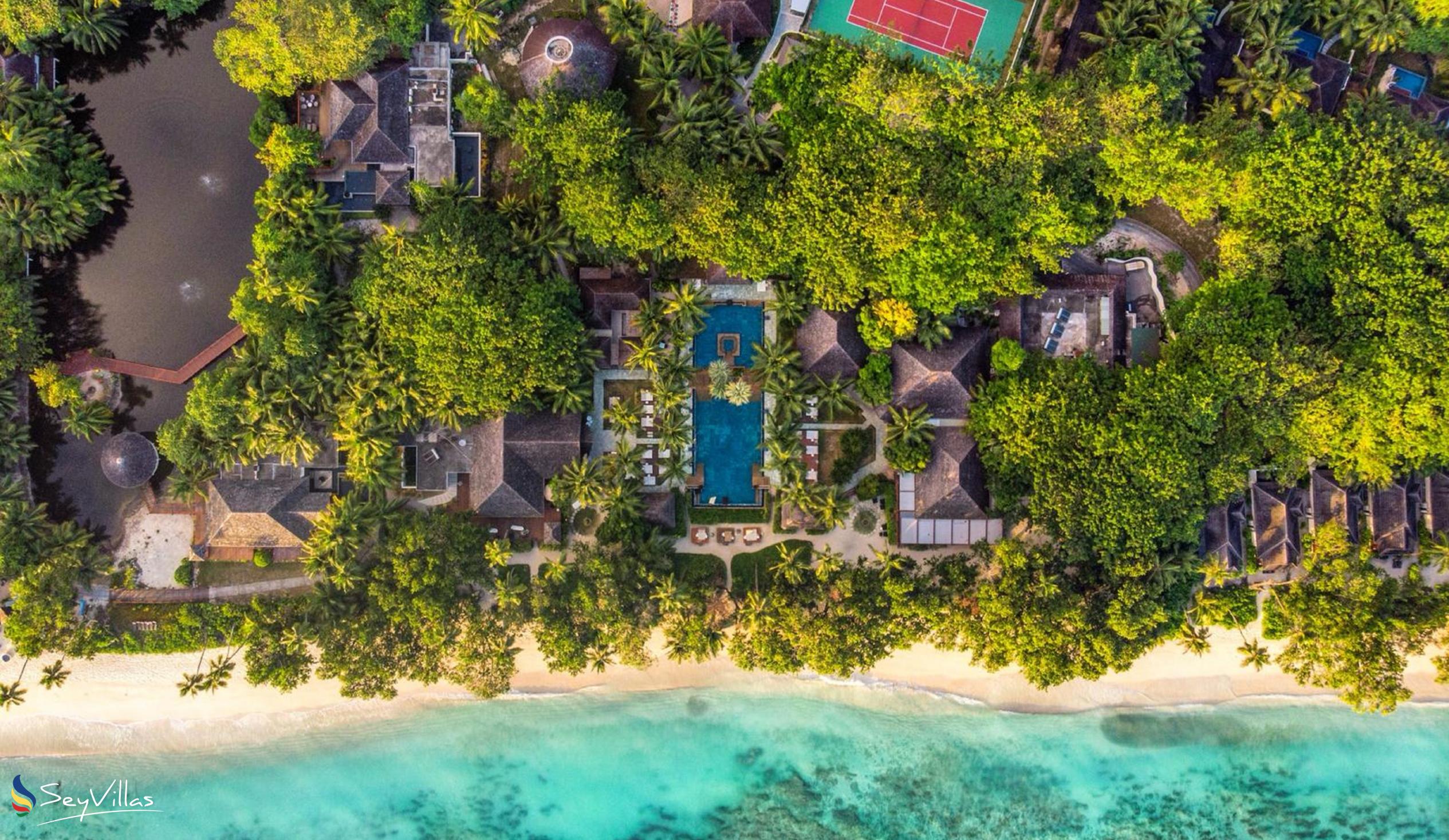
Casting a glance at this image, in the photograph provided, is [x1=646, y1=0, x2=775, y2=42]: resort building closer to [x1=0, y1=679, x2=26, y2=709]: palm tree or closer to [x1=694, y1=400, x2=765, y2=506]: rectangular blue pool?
[x1=694, y1=400, x2=765, y2=506]: rectangular blue pool

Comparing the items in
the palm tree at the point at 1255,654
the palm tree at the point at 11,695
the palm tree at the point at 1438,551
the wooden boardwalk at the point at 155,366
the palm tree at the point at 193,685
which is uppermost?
the wooden boardwalk at the point at 155,366

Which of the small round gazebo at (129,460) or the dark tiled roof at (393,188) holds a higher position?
the dark tiled roof at (393,188)

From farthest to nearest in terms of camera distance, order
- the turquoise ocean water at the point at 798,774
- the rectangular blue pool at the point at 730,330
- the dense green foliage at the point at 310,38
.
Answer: the turquoise ocean water at the point at 798,774 < the rectangular blue pool at the point at 730,330 < the dense green foliage at the point at 310,38

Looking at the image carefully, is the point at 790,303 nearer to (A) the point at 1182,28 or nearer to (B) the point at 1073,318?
(B) the point at 1073,318

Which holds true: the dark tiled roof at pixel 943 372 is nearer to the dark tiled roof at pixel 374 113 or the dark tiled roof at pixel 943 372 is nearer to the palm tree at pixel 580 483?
the palm tree at pixel 580 483

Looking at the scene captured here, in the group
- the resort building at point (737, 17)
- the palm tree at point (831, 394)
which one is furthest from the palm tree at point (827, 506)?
the resort building at point (737, 17)

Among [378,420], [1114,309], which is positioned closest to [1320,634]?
[1114,309]

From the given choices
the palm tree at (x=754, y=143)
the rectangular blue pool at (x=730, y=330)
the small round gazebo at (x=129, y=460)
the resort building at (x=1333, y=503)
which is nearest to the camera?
the palm tree at (x=754, y=143)

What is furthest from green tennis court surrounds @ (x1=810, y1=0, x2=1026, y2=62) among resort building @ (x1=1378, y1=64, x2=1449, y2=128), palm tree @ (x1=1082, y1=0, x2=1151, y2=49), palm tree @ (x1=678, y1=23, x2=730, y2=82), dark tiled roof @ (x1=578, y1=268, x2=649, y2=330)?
resort building @ (x1=1378, y1=64, x2=1449, y2=128)

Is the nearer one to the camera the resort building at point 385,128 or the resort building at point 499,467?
the resort building at point 499,467
